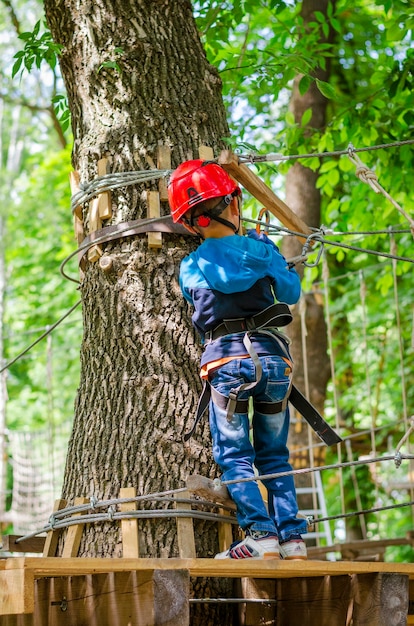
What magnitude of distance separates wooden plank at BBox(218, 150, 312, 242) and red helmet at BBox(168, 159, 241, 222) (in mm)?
48

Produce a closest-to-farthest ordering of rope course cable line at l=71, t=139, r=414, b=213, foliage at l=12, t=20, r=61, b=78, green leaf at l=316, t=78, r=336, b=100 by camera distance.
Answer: rope course cable line at l=71, t=139, r=414, b=213
foliage at l=12, t=20, r=61, b=78
green leaf at l=316, t=78, r=336, b=100

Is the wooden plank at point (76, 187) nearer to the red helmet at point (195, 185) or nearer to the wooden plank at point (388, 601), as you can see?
the red helmet at point (195, 185)

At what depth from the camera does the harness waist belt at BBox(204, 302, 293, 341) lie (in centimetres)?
289

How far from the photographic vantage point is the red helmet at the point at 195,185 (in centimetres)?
290

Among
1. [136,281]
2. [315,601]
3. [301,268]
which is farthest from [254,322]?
[301,268]

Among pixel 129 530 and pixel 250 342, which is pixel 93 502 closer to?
pixel 129 530

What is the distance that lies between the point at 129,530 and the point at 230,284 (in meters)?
0.82

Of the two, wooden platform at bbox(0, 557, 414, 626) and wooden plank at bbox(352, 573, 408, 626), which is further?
wooden plank at bbox(352, 573, 408, 626)

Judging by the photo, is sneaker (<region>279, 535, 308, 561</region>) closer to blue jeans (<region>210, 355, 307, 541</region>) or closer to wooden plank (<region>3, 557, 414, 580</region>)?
blue jeans (<region>210, 355, 307, 541</region>)

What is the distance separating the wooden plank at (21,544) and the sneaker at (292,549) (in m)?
0.95

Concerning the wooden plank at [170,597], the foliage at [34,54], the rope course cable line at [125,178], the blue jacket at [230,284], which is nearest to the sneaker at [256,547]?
the wooden plank at [170,597]

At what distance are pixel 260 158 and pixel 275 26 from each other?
11.7 feet

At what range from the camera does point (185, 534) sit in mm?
2779

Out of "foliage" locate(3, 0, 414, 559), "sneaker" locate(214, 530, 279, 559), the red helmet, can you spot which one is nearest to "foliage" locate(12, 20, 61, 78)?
"foliage" locate(3, 0, 414, 559)
